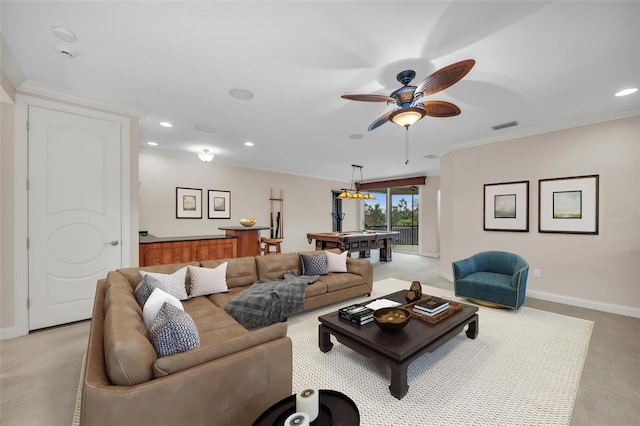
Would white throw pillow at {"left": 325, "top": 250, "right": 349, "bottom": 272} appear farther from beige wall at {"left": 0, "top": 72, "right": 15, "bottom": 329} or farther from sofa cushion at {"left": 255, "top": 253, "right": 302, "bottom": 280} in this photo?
beige wall at {"left": 0, "top": 72, "right": 15, "bottom": 329}

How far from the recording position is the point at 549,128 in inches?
155

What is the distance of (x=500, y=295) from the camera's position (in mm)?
3492

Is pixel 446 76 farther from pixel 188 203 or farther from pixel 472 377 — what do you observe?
pixel 188 203

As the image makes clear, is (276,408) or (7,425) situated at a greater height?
(276,408)

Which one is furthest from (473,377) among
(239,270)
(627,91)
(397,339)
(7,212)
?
(7,212)

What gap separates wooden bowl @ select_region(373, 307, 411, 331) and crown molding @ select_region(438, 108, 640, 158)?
3.84 metres

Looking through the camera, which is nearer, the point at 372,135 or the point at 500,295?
the point at 500,295

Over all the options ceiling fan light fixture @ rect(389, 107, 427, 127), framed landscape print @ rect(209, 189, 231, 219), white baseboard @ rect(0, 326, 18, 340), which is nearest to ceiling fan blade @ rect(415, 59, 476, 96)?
ceiling fan light fixture @ rect(389, 107, 427, 127)

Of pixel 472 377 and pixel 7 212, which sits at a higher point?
pixel 7 212

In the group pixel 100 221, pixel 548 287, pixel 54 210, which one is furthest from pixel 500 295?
pixel 54 210

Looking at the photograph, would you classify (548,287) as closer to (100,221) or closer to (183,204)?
(100,221)

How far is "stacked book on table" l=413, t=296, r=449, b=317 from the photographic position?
2.43 m

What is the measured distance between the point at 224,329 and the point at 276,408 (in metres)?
1.04

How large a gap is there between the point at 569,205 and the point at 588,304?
142cm
